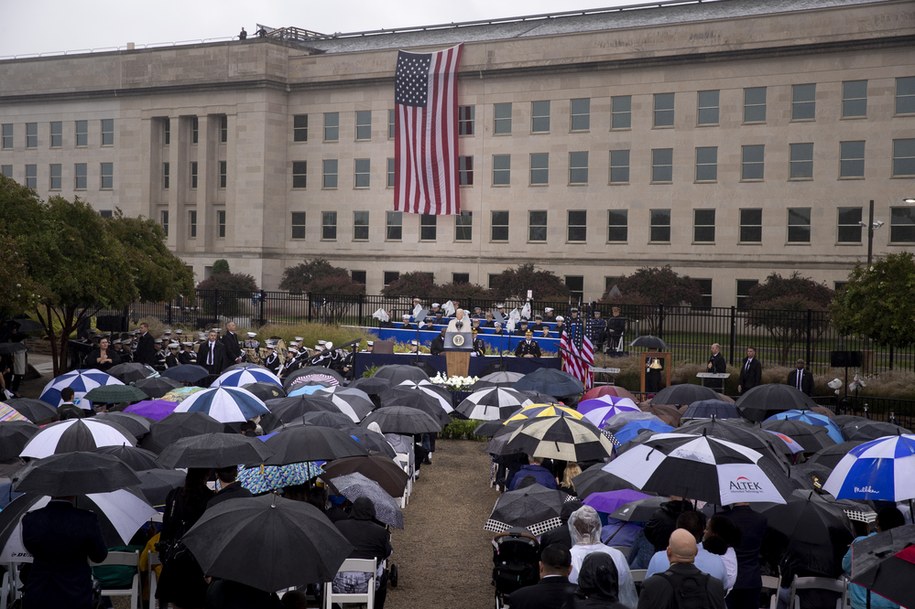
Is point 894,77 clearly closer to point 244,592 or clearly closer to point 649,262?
point 649,262

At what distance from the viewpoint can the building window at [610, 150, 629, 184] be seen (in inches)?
2223

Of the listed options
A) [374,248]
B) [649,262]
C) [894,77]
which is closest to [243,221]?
[374,248]

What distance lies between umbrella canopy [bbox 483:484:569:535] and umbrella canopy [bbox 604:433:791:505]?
3.48 feet

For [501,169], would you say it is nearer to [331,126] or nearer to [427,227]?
[427,227]

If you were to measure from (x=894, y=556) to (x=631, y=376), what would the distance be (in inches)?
951

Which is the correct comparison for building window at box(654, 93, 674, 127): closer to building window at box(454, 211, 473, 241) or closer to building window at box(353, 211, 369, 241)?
building window at box(454, 211, 473, 241)

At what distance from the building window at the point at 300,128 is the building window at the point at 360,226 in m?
6.03

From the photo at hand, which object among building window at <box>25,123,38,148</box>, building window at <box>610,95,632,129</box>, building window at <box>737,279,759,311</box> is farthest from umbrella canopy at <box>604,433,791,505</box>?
building window at <box>25,123,38,148</box>

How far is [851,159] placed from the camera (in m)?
51.5

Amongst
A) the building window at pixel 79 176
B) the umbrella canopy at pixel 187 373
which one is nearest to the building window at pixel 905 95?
the umbrella canopy at pixel 187 373

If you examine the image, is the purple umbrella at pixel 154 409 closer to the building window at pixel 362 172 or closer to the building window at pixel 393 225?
the building window at pixel 393 225

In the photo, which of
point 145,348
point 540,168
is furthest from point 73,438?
point 540,168

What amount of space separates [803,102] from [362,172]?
2548cm

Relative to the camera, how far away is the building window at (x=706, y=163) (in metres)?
54.3
